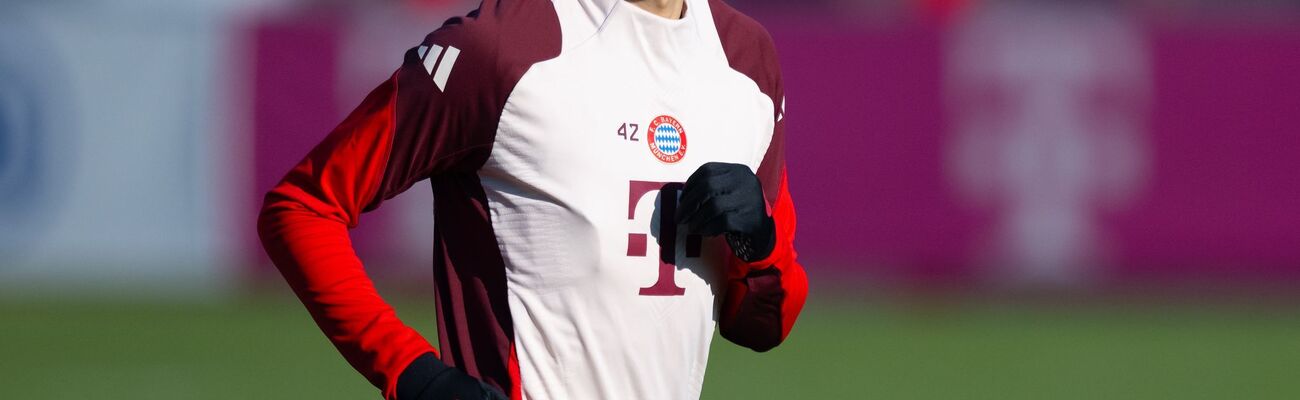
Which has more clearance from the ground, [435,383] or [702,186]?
[702,186]

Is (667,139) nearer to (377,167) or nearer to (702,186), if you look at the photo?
(702,186)

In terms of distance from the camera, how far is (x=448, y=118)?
222 centimetres

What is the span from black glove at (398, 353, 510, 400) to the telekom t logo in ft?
1.01

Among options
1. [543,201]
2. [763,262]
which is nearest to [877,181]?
[763,262]

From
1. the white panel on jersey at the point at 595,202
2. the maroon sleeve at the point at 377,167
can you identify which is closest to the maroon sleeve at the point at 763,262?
the white panel on jersey at the point at 595,202

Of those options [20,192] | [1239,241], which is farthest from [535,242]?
[1239,241]

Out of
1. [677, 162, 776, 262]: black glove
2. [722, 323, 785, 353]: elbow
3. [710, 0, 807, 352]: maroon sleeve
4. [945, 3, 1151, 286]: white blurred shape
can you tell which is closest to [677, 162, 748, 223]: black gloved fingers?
[677, 162, 776, 262]: black glove

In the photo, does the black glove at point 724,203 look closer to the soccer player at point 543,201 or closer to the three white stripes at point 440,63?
the soccer player at point 543,201

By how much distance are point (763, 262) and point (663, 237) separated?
0.18 metres

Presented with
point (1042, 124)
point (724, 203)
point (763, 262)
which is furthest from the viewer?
point (1042, 124)

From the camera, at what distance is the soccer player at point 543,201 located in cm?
220

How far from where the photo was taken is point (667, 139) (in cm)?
235

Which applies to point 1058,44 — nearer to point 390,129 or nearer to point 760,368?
point 760,368

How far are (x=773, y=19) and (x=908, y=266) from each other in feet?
4.79
